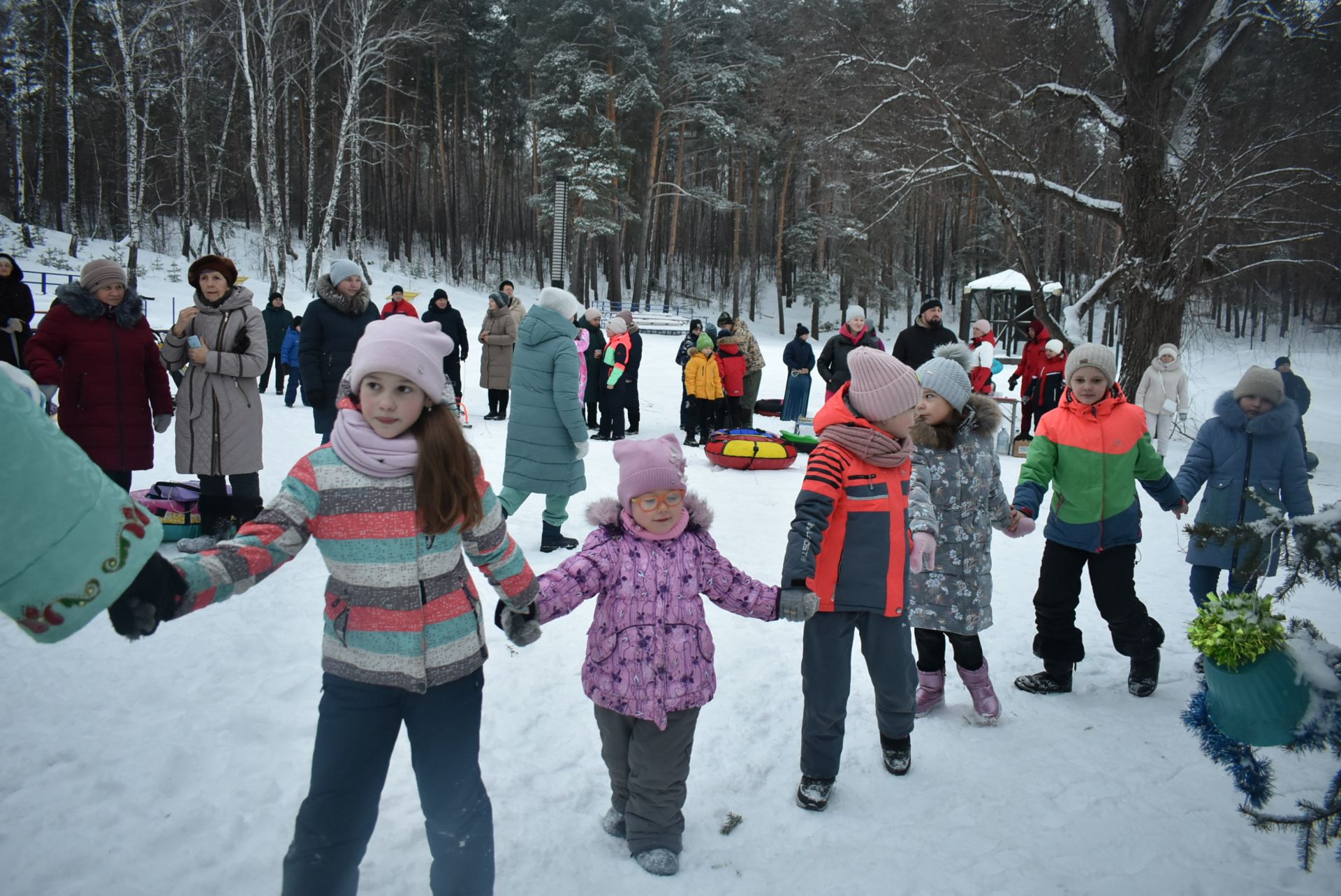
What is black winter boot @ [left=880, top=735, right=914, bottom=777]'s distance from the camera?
10.2 ft

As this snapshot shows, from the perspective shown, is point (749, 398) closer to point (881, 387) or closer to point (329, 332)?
point (329, 332)

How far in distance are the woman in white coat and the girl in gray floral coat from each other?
27.6ft

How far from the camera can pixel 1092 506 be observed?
3678 millimetres

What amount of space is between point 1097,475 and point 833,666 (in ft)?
5.90

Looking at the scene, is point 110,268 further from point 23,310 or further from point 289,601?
point 23,310

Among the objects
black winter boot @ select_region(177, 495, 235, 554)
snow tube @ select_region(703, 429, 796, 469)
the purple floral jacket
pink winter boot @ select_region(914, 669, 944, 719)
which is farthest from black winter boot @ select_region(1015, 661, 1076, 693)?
snow tube @ select_region(703, 429, 796, 469)

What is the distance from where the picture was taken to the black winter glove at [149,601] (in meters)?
1.39

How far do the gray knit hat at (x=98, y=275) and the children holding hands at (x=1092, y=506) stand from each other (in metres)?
5.24

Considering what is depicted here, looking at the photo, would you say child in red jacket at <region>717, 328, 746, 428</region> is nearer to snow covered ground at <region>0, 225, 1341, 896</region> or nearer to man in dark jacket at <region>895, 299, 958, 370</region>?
man in dark jacket at <region>895, 299, 958, 370</region>

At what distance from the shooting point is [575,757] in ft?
10.2

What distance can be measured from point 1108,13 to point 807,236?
2392 centimetres

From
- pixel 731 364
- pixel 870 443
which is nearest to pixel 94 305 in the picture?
pixel 870 443

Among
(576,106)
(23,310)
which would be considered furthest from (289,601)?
(576,106)

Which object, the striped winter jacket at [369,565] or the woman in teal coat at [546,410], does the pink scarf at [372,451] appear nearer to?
the striped winter jacket at [369,565]
